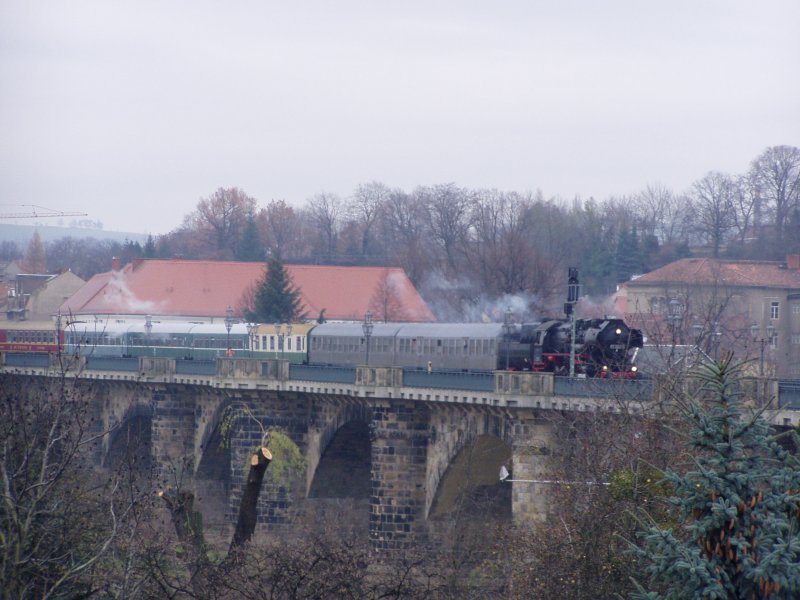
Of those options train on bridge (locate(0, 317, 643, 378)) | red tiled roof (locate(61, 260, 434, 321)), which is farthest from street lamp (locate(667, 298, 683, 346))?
red tiled roof (locate(61, 260, 434, 321))

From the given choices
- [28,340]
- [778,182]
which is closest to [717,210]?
[778,182]

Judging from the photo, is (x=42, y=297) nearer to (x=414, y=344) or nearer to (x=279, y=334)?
(x=279, y=334)

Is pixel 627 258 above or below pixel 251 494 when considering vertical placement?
above

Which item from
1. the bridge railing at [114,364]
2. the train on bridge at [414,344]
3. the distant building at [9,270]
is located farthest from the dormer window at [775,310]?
the distant building at [9,270]

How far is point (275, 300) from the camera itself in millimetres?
91250

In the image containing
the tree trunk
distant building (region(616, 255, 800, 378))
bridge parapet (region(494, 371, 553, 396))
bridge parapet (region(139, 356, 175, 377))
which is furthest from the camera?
distant building (region(616, 255, 800, 378))

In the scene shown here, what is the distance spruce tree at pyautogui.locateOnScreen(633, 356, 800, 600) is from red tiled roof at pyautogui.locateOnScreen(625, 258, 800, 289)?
238 feet

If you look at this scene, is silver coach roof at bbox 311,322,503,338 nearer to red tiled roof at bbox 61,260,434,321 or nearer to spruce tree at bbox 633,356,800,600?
spruce tree at bbox 633,356,800,600

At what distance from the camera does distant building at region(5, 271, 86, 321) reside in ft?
365

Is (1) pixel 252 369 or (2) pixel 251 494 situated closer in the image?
(2) pixel 251 494

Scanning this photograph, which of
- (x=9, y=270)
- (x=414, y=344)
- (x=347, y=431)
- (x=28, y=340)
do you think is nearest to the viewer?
(x=347, y=431)

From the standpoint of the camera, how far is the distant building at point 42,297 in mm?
111188

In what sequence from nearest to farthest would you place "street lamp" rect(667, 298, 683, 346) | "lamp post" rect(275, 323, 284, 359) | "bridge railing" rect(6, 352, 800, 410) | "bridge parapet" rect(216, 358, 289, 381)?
"bridge railing" rect(6, 352, 800, 410), "street lamp" rect(667, 298, 683, 346), "bridge parapet" rect(216, 358, 289, 381), "lamp post" rect(275, 323, 284, 359)

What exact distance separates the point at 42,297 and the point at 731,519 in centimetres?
10582
